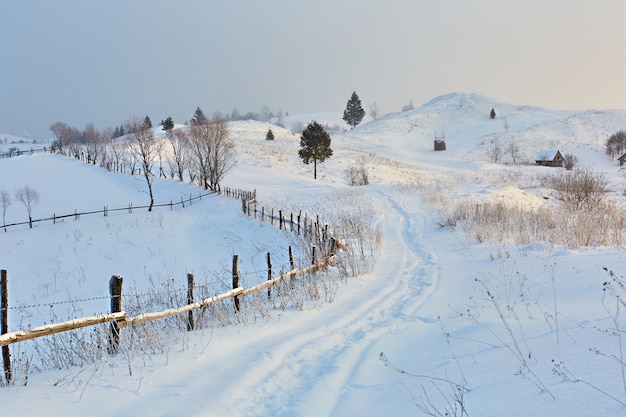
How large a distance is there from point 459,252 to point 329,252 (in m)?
4.04

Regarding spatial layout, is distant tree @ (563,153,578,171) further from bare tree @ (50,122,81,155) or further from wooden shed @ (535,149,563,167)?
bare tree @ (50,122,81,155)

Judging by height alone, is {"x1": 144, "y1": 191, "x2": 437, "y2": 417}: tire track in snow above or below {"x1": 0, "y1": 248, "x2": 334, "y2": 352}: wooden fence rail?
below

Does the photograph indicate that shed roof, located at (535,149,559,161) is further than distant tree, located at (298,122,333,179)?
Yes

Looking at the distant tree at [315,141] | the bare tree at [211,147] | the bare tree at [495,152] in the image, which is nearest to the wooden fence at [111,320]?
the bare tree at [211,147]

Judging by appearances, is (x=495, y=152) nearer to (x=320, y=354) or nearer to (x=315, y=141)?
(x=315, y=141)

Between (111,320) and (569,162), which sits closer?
(111,320)

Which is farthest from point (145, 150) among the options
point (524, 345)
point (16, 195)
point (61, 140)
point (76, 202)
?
point (61, 140)

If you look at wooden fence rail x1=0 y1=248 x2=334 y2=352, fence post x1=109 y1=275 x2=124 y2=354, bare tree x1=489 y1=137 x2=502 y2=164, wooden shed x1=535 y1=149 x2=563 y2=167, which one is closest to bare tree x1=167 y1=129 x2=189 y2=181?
wooden fence rail x1=0 y1=248 x2=334 y2=352

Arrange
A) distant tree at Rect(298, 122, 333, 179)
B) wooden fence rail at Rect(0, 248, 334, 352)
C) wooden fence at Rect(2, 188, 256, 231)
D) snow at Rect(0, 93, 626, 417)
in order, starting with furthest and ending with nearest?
distant tree at Rect(298, 122, 333, 179)
wooden fence at Rect(2, 188, 256, 231)
wooden fence rail at Rect(0, 248, 334, 352)
snow at Rect(0, 93, 626, 417)

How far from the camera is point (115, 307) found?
6.24 m

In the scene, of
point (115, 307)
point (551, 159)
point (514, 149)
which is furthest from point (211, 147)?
point (514, 149)

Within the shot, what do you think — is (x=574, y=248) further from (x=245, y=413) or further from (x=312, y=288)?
(x=245, y=413)

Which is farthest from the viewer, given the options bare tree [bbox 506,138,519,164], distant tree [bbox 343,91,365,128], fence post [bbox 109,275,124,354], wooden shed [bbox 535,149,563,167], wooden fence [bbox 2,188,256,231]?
distant tree [bbox 343,91,365,128]

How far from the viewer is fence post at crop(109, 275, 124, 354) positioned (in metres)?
5.85
